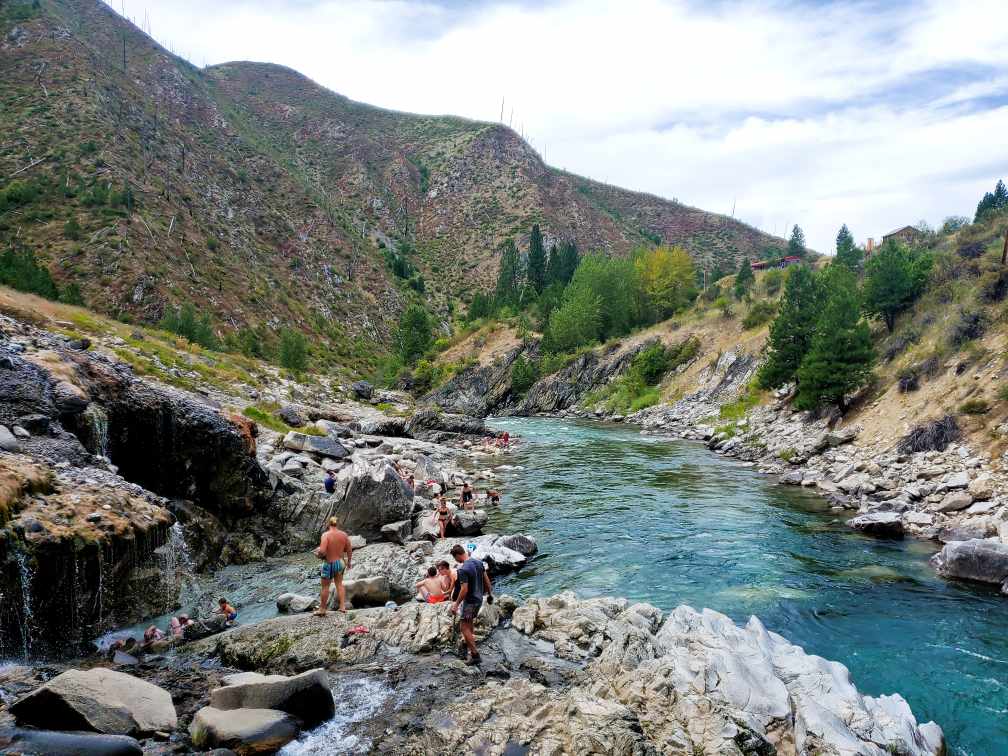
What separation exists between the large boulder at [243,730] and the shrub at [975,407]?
2801 centimetres

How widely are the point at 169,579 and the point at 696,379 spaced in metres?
57.4

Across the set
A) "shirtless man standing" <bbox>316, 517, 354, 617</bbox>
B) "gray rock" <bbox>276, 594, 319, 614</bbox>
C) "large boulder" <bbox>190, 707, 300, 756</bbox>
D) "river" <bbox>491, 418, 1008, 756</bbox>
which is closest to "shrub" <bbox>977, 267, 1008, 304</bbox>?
"river" <bbox>491, 418, 1008, 756</bbox>

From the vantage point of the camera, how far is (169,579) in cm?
1332

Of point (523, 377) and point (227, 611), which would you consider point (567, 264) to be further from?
point (227, 611)

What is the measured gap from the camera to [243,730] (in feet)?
25.7

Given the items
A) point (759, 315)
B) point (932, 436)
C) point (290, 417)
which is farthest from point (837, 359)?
point (290, 417)

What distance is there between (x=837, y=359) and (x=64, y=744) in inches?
1472

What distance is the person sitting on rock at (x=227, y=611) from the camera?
1315 centimetres

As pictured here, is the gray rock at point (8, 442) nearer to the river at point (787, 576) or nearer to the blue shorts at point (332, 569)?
the blue shorts at point (332, 569)

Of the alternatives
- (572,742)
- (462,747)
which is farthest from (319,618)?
(572,742)

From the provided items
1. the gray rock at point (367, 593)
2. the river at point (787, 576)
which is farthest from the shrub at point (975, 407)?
the gray rock at point (367, 593)

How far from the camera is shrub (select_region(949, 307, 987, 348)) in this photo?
29.3 metres

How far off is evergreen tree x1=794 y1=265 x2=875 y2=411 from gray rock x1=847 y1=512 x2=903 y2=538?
1554 cm

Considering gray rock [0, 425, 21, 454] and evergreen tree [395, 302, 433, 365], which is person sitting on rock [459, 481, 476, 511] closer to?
gray rock [0, 425, 21, 454]
